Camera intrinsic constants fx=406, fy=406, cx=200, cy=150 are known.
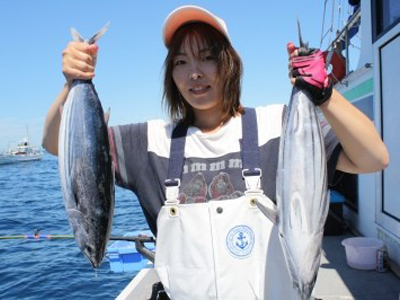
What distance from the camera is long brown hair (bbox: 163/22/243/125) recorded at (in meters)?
1.92

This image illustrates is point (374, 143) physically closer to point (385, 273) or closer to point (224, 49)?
point (224, 49)

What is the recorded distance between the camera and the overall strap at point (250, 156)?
5.94ft

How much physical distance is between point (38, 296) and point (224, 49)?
272 inches

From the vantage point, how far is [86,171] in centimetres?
167

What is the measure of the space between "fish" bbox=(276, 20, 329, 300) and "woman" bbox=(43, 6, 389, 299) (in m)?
0.10

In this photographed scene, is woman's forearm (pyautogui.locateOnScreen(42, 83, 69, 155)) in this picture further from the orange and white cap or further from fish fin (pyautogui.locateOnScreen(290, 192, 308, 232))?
fish fin (pyautogui.locateOnScreen(290, 192, 308, 232))

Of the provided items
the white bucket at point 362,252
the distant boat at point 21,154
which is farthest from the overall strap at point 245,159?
the distant boat at point 21,154

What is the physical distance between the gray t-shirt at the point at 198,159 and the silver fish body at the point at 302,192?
0.12m

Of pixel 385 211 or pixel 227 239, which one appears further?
pixel 385 211

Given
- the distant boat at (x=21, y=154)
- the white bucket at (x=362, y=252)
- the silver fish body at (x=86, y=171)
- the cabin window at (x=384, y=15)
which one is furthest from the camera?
the distant boat at (x=21, y=154)

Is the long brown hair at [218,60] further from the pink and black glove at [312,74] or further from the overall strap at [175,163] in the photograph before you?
the pink and black glove at [312,74]

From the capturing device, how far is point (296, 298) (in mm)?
1797

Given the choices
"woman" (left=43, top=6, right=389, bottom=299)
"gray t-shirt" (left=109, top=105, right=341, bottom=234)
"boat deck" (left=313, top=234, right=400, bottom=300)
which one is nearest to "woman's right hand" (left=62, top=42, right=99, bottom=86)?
"woman" (left=43, top=6, right=389, bottom=299)

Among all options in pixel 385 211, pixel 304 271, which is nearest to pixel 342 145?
pixel 304 271
